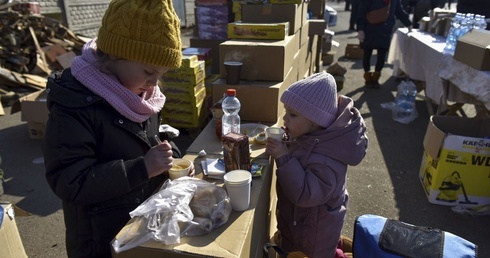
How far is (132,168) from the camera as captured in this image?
146 centimetres

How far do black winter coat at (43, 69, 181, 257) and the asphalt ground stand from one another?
1.55m

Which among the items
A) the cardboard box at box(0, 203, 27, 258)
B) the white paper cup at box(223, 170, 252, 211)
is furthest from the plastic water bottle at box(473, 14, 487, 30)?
the cardboard box at box(0, 203, 27, 258)

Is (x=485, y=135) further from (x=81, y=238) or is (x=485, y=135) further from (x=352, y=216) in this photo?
(x=81, y=238)

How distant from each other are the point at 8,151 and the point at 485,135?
553cm

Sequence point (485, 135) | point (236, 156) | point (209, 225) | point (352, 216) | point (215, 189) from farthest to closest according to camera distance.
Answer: point (485, 135)
point (352, 216)
point (236, 156)
point (215, 189)
point (209, 225)

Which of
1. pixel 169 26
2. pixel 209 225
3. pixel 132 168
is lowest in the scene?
pixel 209 225

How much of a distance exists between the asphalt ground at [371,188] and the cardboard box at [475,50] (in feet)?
4.01

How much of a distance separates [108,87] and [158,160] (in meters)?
0.37

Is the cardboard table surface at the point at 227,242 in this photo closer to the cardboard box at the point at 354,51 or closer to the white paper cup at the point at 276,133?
the white paper cup at the point at 276,133

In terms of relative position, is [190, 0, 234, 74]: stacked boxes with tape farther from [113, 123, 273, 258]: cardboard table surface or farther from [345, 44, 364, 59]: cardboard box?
[345, 44, 364, 59]: cardboard box

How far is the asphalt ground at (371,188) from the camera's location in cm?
305

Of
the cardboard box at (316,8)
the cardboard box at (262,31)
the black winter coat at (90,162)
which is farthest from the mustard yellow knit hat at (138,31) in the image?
the cardboard box at (316,8)

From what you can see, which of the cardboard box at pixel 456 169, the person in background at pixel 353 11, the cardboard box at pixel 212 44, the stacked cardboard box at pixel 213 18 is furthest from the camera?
the person in background at pixel 353 11

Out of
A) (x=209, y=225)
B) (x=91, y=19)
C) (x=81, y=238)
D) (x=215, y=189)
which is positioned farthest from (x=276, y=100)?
(x=91, y=19)
